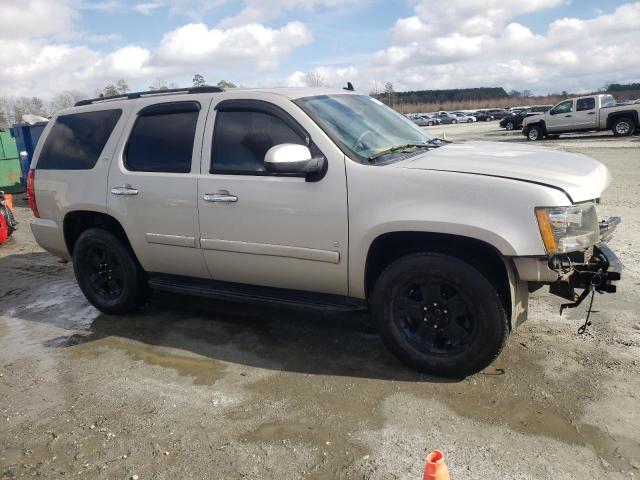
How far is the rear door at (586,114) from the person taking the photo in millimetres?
22250

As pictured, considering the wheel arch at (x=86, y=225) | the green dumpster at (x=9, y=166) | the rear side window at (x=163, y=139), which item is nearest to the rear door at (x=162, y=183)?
the rear side window at (x=163, y=139)

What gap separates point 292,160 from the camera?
11.5 feet

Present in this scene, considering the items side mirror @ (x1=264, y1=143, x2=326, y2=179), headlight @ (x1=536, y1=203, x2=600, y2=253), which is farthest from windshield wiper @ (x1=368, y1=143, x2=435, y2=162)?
headlight @ (x1=536, y1=203, x2=600, y2=253)

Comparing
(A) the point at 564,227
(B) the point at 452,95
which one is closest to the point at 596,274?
(A) the point at 564,227

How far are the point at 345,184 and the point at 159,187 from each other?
5.56 ft

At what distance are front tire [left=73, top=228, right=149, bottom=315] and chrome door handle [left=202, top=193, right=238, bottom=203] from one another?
1.23m

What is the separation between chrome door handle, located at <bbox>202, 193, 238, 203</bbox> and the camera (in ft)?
13.1

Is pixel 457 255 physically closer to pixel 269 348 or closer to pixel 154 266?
pixel 269 348

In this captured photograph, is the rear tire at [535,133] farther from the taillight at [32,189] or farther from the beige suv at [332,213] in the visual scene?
the taillight at [32,189]

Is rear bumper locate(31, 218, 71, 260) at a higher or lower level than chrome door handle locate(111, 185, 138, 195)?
lower

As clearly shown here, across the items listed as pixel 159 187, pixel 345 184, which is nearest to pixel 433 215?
pixel 345 184

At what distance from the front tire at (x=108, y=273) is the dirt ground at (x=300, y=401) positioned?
23cm

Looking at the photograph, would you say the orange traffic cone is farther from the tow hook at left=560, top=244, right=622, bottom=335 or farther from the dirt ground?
the tow hook at left=560, top=244, right=622, bottom=335

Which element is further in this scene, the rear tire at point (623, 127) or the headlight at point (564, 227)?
the rear tire at point (623, 127)
